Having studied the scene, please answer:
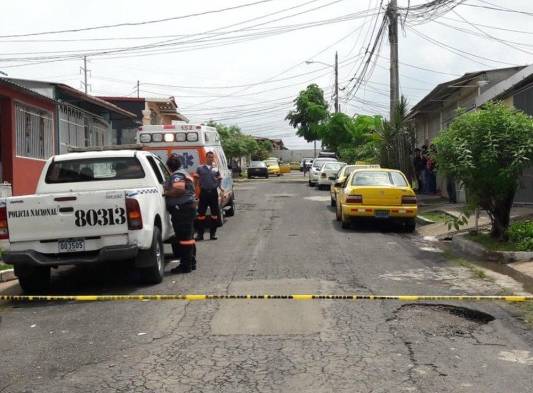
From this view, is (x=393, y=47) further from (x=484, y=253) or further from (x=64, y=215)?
(x=64, y=215)

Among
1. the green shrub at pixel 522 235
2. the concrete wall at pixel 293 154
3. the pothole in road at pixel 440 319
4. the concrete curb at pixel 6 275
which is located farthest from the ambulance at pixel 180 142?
the concrete wall at pixel 293 154

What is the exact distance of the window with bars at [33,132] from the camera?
56.3 feet

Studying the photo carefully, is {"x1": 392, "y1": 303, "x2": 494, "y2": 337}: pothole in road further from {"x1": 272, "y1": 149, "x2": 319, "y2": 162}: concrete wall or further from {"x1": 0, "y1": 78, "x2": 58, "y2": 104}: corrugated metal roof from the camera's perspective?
{"x1": 272, "y1": 149, "x2": 319, "y2": 162}: concrete wall

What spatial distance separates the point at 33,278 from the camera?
28.2 feet

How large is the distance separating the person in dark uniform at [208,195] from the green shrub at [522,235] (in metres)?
5.86

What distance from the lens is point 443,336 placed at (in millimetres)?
6074

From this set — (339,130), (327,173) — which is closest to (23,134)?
(327,173)

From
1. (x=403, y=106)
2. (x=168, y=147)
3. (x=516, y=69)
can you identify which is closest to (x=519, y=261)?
(x=168, y=147)

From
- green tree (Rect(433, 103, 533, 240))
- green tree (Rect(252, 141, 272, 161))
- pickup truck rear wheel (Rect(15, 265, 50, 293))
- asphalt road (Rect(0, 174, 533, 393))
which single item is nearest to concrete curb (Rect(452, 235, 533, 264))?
green tree (Rect(433, 103, 533, 240))

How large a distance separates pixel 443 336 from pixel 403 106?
19716mm

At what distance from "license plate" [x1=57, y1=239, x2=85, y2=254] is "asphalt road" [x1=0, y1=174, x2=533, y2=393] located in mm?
722

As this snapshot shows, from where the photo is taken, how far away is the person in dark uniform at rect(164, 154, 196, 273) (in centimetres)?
947

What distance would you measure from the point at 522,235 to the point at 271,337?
6.75 m

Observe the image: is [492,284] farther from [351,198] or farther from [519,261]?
[351,198]
